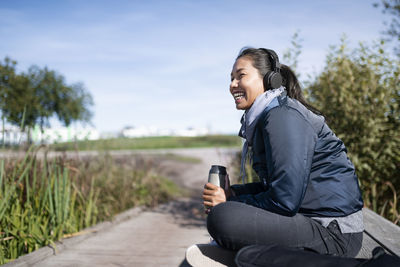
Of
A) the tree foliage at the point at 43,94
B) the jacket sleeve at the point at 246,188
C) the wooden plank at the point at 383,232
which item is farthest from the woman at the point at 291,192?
the tree foliage at the point at 43,94

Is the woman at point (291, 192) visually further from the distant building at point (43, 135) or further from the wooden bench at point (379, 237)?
the distant building at point (43, 135)

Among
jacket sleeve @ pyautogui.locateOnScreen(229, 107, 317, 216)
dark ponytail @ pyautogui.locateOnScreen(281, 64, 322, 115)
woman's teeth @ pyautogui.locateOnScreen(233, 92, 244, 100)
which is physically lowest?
jacket sleeve @ pyautogui.locateOnScreen(229, 107, 317, 216)

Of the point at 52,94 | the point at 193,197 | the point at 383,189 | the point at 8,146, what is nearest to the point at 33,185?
the point at 8,146

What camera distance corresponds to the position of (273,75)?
6.56ft

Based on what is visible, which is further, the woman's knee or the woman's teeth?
the woman's teeth

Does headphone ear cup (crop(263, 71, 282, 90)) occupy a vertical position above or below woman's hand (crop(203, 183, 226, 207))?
above

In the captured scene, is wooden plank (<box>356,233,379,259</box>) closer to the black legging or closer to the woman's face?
the black legging

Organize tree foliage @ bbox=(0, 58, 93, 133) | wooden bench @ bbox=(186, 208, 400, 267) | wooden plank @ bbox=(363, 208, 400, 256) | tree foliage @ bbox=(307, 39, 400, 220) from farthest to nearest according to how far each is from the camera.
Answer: tree foliage @ bbox=(0, 58, 93, 133)
tree foliage @ bbox=(307, 39, 400, 220)
wooden plank @ bbox=(363, 208, 400, 256)
wooden bench @ bbox=(186, 208, 400, 267)

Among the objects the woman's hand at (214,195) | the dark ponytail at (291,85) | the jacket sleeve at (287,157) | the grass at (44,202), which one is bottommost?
the grass at (44,202)

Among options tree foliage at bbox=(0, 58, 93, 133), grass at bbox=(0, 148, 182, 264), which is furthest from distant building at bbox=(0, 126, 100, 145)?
tree foliage at bbox=(0, 58, 93, 133)

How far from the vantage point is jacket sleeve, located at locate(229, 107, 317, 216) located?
1627 millimetres

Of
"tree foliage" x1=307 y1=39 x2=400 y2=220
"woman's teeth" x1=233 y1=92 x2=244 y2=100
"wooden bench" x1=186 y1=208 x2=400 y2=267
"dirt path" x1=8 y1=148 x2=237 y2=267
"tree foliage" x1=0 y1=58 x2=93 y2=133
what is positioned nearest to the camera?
"wooden bench" x1=186 y1=208 x2=400 y2=267

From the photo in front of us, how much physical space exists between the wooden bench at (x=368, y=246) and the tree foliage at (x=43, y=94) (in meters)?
17.1

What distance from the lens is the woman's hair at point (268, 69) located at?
2.09m
